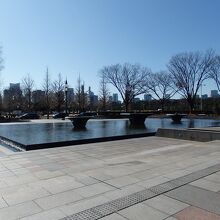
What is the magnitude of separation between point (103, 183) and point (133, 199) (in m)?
1.20

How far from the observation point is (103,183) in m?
6.28

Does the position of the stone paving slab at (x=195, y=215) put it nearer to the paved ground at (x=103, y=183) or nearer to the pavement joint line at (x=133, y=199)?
the paved ground at (x=103, y=183)

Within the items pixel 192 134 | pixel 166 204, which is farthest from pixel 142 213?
pixel 192 134

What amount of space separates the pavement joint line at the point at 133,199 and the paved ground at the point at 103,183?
0.36 ft

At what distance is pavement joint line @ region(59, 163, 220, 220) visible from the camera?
14.8 ft

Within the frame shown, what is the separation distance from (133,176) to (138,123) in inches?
848

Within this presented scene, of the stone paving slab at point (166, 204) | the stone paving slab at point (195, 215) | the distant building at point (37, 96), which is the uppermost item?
the distant building at point (37, 96)

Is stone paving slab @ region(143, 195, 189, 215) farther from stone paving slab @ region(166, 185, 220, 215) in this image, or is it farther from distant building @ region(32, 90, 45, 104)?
distant building @ region(32, 90, 45, 104)

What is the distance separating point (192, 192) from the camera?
5.59 m

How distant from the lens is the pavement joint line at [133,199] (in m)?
4.52

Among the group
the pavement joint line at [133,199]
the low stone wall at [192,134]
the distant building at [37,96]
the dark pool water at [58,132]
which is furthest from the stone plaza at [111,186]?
the distant building at [37,96]

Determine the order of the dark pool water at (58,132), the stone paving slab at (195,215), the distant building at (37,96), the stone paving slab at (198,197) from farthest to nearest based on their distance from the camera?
1. the distant building at (37,96)
2. the dark pool water at (58,132)
3. the stone paving slab at (198,197)
4. the stone paving slab at (195,215)

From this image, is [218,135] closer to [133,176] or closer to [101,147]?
[101,147]

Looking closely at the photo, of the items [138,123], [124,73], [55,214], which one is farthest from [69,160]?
[124,73]
